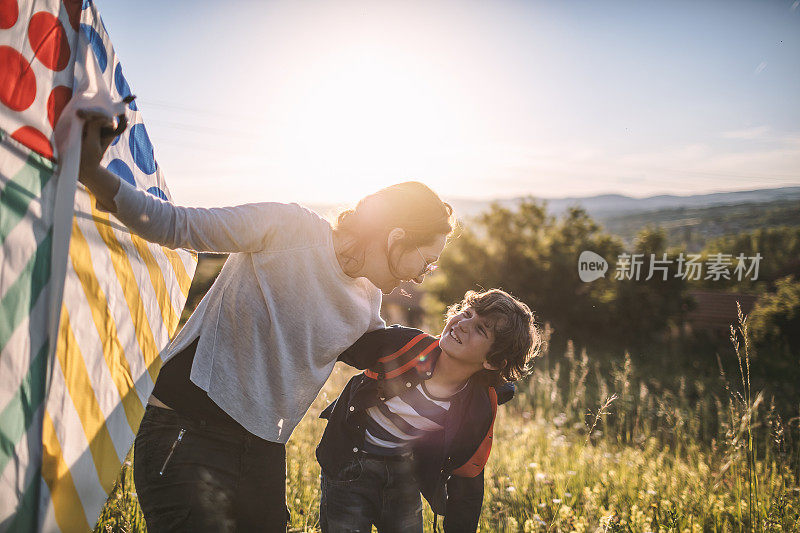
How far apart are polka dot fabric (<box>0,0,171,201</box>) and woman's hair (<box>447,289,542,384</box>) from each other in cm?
176

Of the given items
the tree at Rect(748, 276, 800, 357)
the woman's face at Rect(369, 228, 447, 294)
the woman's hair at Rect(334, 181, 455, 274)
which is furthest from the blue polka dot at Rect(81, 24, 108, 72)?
the tree at Rect(748, 276, 800, 357)

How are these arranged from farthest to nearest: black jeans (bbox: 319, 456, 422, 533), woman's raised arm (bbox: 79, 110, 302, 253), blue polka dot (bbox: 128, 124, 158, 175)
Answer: black jeans (bbox: 319, 456, 422, 533), blue polka dot (bbox: 128, 124, 158, 175), woman's raised arm (bbox: 79, 110, 302, 253)

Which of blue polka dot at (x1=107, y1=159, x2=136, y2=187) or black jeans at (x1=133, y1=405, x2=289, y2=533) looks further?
blue polka dot at (x1=107, y1=159, x2=136, y2=187)

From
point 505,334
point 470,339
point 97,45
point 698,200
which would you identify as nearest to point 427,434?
point 470,339

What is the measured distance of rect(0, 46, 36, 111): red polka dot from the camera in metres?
1.12

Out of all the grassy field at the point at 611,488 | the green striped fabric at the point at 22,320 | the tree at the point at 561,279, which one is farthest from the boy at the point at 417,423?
the tree at the point at 561,279

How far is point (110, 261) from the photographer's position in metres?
1.59

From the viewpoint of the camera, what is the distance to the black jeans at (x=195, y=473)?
61.6 inches

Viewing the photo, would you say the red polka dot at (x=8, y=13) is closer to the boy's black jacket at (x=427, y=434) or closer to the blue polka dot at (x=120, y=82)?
the blue polka dot at (x=120, y=82)

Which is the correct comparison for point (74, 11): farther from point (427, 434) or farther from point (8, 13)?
point (427, 434)

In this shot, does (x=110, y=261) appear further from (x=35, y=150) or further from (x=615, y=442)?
(x=615, y=442)

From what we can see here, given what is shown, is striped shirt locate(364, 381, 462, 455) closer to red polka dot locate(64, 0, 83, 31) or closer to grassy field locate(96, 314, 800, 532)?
grassy field locate(96, 314, 800, 532)

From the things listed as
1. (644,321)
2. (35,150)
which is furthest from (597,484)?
(644,321)

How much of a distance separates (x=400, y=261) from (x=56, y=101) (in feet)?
3.57
